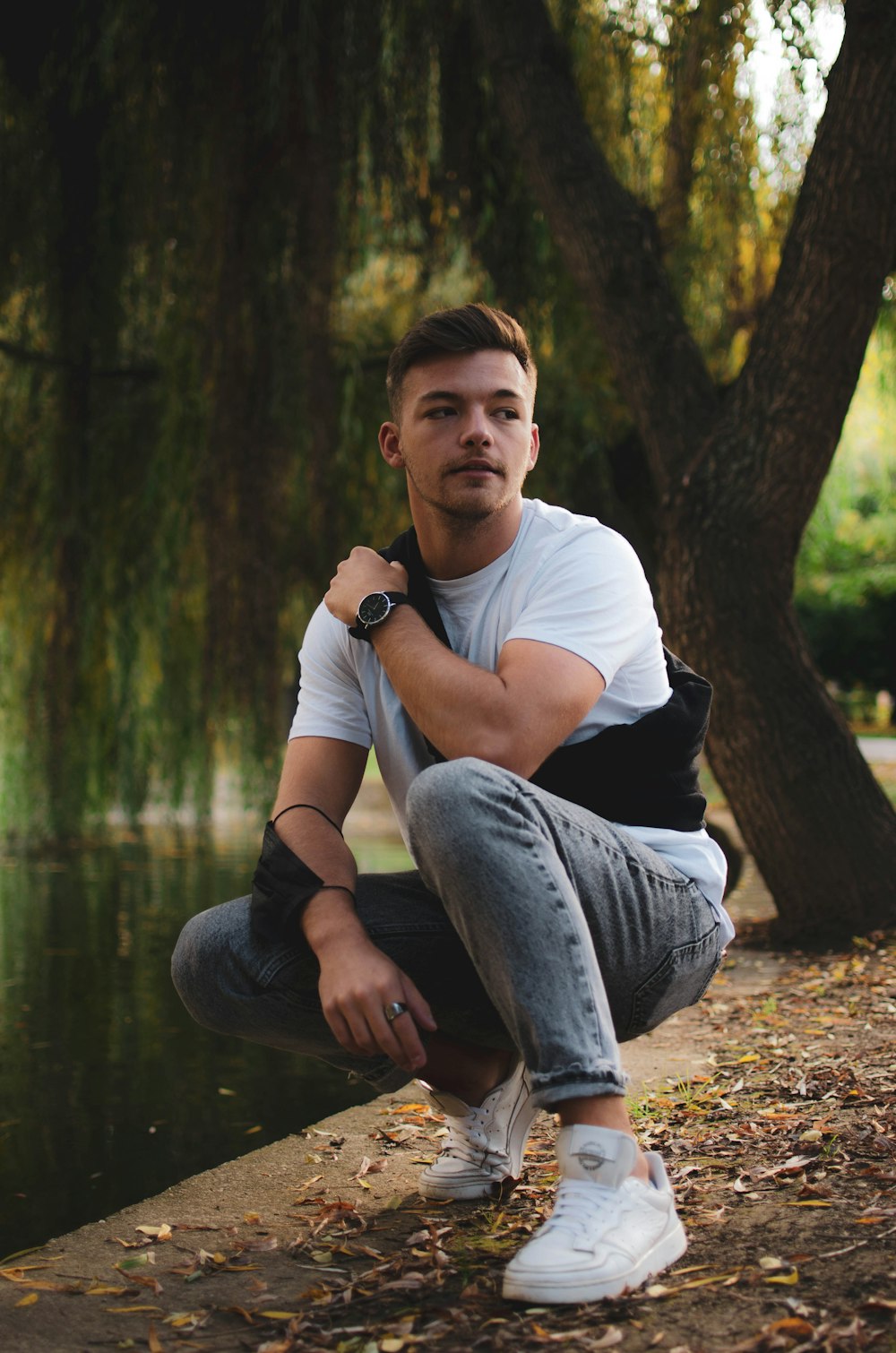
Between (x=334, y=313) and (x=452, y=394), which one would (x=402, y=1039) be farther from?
(x=334, y=313)

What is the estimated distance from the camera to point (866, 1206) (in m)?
1.87

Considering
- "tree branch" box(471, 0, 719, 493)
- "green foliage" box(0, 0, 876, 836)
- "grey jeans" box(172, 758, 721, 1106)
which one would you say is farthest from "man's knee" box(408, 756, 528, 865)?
"green foliage" box(0, 0, 876, 836)

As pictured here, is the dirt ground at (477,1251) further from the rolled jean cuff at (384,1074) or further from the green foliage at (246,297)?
the green foliage at (246,297)

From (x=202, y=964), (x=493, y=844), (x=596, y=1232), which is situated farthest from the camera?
(x=202, y=964)

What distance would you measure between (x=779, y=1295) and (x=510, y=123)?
412 cm

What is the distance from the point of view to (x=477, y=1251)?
6.09 ft

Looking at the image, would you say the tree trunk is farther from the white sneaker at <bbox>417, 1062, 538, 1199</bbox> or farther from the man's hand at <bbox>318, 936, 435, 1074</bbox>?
the man's hand at <bbox>318, 936, 435, 1074</bbox>

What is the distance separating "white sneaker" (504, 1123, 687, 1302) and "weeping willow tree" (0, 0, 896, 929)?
2.71 m

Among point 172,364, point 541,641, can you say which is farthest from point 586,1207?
point 172,364

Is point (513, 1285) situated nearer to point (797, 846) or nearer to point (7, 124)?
point (797, 846)

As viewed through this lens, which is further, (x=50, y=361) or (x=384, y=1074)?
(x=50, y=361)

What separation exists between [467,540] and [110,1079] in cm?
183

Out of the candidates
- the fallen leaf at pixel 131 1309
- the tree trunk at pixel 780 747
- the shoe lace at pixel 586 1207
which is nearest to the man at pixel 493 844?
the shoe lace at pixel 586 1207

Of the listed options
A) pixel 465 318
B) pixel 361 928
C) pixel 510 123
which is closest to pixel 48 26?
pixel 510 123
